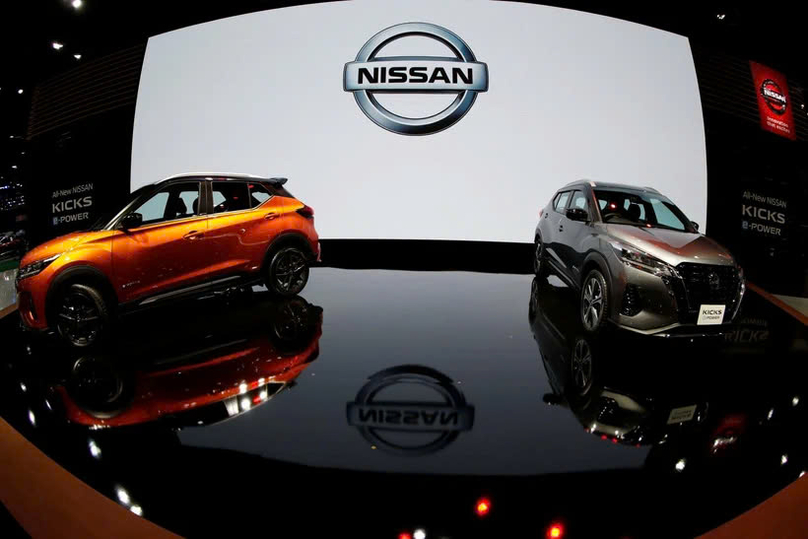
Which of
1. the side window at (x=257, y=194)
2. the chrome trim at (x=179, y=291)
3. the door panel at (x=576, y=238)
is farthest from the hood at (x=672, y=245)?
the chrome trim at (x=179, y=291)

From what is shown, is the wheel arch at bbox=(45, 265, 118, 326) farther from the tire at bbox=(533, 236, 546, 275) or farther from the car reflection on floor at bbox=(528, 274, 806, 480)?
the tire at bbox=(533, 236, 546, 275)

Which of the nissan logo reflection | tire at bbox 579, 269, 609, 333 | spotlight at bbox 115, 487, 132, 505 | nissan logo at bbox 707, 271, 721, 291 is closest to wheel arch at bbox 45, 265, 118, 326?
spotlight at bbox 115, 487, 132, 505

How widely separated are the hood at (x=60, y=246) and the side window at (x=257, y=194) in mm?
1441

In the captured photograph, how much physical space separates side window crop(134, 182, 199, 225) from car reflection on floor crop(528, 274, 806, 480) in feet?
12.0

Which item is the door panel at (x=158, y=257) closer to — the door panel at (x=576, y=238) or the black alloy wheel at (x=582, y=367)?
the black alloy wheel at (x=582, y=367)

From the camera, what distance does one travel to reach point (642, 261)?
346cm

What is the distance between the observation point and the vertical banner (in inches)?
313

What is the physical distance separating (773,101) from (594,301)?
775cm

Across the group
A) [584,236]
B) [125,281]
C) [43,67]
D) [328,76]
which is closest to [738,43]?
[584,236]

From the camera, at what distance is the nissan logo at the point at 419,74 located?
8125 millimetres

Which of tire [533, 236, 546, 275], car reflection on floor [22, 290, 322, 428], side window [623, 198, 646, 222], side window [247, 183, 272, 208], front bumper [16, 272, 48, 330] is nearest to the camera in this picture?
car reflection on floor [22, 290, 322, 428]

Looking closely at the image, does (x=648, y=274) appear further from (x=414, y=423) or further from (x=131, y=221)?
(x=131, y=221)

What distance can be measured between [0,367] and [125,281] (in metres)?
1.05

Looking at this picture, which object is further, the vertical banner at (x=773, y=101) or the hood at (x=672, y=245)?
the vertical banner at (x=773, y=101)
